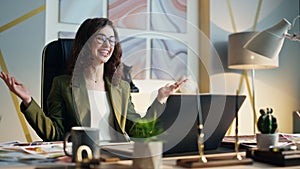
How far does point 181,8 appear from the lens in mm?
3391

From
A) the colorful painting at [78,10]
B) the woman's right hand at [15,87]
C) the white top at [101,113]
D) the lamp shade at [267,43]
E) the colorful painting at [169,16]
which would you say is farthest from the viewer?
the colorful painting at [169,16]

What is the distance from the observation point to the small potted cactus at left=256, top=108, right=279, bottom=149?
113 cm

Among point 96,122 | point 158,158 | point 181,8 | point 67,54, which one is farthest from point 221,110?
point 181,8

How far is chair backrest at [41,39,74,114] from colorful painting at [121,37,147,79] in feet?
4.12

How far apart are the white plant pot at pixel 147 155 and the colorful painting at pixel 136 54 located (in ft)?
7.61

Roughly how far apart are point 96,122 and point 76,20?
58.6 inches

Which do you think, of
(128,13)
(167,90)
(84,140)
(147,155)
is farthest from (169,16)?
(147,155)

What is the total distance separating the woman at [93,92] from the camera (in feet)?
5.79

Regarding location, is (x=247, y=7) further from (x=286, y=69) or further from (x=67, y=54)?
(x=67, y=54)

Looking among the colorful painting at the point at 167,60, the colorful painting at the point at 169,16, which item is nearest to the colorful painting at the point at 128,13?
the colorful painting at the point at 169,16

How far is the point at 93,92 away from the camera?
1819 mm

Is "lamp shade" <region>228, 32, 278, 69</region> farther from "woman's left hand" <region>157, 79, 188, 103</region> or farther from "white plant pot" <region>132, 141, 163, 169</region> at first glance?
"white plant pot" <region>132, 141, 163, 169</region>

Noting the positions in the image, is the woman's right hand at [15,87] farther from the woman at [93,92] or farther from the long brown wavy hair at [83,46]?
the long brown wavy hair at [83,46]

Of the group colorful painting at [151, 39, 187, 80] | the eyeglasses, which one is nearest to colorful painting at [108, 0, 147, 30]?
Result: colorful painting at [151, 39, 187, 80]
